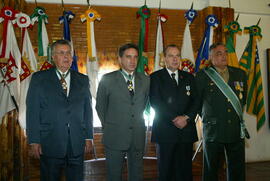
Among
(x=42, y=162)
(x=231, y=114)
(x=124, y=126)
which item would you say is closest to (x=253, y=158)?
(x=231, y=114)

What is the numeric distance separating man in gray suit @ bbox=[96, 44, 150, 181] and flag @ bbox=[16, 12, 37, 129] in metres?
1.66

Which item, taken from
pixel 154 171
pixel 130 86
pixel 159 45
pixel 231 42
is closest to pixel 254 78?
pixel 231 42

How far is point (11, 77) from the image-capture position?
3.37 m

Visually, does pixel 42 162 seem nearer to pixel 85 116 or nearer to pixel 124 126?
pixel 85 116

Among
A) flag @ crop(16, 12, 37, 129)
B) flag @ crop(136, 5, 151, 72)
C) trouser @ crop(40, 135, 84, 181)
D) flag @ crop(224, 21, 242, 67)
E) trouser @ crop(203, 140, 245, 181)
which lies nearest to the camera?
trouser @ crop(40, 135, 84, 181)

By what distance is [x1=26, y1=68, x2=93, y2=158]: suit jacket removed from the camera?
1997mm

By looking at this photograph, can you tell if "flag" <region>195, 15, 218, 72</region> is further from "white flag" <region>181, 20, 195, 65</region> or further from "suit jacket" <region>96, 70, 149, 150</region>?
"suit jacket" <region>96, 70, 149, 150</region>

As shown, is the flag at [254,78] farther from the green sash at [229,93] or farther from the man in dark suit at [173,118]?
the man in dark suit at [173,118]

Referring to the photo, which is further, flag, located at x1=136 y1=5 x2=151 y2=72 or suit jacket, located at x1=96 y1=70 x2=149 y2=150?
flag, located at x1=136 y1=5 x2=151 y2=72

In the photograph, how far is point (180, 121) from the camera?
2322 millimetres

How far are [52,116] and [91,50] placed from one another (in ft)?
6.79

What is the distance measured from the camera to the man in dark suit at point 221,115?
256cm

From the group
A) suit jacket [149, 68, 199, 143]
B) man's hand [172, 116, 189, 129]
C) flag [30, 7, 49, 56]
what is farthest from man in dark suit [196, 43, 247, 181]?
flag [30, 7, 49, 56]

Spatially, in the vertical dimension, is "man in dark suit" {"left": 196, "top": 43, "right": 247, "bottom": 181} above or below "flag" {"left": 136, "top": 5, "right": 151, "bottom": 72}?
below
